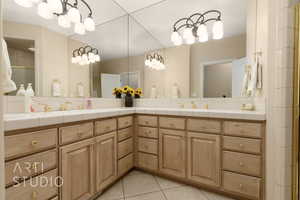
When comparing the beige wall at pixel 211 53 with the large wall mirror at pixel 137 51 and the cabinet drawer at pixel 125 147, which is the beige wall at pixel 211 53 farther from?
the cabinet drawer at pixel 125 147

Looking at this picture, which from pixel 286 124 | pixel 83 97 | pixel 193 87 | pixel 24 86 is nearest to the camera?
pixel 286 124

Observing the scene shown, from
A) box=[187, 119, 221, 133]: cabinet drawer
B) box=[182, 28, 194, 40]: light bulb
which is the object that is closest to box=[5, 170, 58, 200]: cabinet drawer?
box=[187, 119, 221, 133]: cabinet drawer

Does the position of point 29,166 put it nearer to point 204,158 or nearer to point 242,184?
point 204,158

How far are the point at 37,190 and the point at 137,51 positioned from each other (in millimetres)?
2368

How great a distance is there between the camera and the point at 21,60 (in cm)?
146

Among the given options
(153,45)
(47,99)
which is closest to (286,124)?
(153,45)

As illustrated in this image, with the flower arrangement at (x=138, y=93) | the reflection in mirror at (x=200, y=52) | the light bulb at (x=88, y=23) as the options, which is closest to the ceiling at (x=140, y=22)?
the reflection in mirror at (x=200, y=52)

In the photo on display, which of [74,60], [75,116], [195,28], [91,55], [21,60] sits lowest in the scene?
[75,116]

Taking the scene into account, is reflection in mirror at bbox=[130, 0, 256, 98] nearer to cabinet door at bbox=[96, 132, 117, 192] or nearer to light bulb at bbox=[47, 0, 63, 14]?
cabinet door at bbox=[96, 132, 117, 192]

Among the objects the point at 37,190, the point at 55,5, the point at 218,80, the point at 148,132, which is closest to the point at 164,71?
the point at 218,80

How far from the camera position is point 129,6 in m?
2.48

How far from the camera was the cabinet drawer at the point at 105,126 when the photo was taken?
1497 millimetres

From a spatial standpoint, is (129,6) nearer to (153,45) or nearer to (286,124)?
(153,45)

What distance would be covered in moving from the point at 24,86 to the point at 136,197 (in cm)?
163
